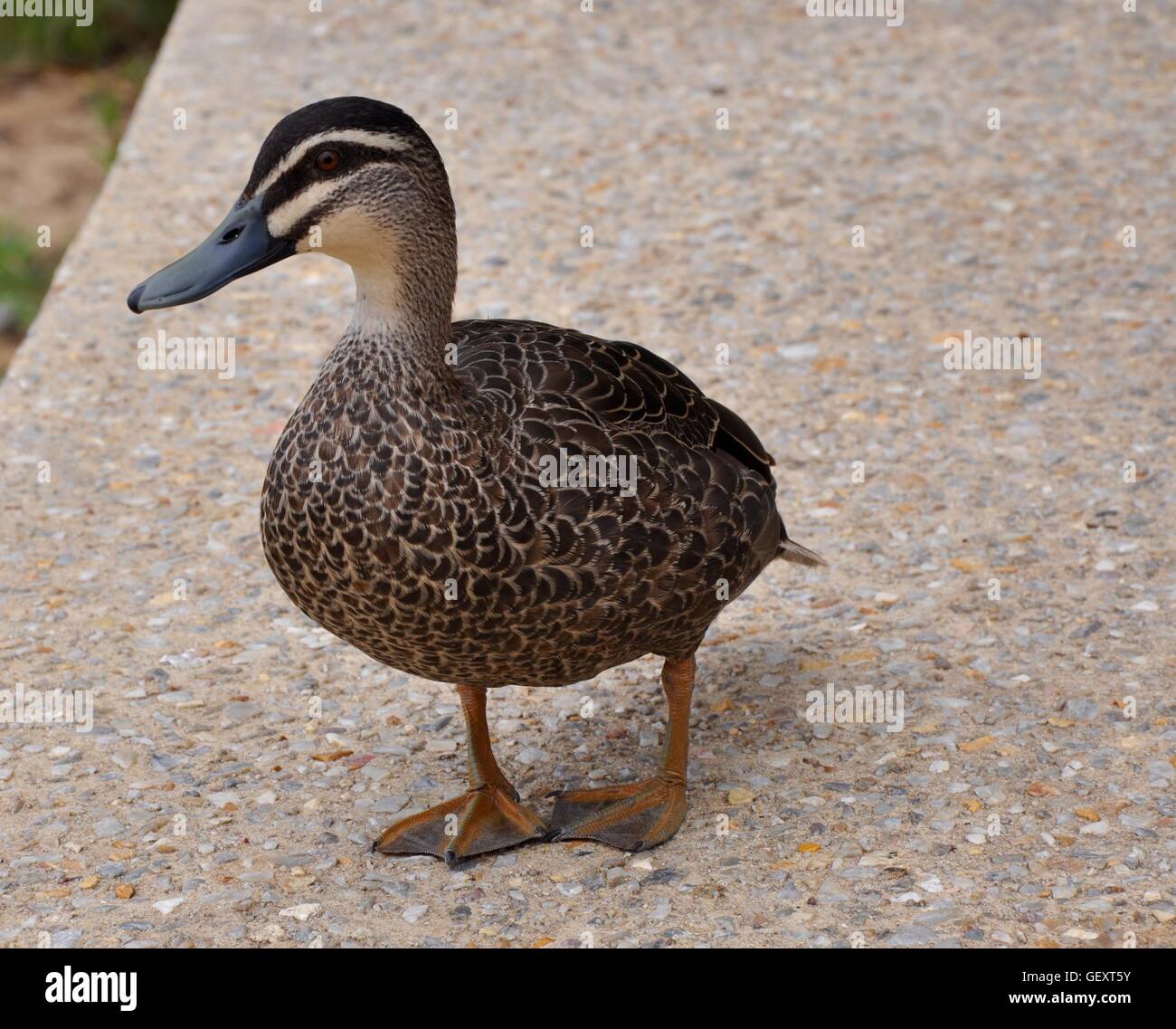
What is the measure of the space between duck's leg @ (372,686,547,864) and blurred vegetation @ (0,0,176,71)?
9117 mm

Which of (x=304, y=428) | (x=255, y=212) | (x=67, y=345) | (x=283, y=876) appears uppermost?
(x=255, y=212)

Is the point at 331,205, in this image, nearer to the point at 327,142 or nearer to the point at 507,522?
the point at 327,142

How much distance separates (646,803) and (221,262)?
5.93 feet

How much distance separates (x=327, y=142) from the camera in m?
3.83

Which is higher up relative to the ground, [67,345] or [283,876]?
[67,345]

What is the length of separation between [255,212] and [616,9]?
6531mm

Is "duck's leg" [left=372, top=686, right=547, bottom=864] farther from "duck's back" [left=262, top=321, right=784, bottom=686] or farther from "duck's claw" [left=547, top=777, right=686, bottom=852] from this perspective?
"duck's back" [left=262, top=321, right=784, bottom=686]

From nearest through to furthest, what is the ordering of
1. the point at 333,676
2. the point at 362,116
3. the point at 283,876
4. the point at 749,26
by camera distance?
1. the point at 362,116
2. the point at 283,876
3. the point at 333,676
4. the point at 749,26

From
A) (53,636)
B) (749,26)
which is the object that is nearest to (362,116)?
(53,636)

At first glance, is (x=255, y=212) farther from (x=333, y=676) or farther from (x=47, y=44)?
(x=47, y=44)

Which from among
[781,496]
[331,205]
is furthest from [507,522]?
[781,496]

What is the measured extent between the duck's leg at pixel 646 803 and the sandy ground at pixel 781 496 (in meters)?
0.07

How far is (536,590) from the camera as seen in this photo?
393 centimetres

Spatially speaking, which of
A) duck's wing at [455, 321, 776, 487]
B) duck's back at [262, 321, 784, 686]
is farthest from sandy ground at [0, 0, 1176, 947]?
duck's wing at [455, 321, 776, 487]
